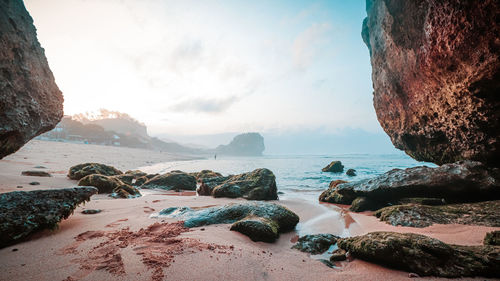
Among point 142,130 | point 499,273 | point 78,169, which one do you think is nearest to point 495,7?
point 499,273

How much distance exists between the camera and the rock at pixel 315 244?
4.09 meters

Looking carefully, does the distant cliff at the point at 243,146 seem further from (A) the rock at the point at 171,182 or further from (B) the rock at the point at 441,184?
(B) the rock at the point at 441,184

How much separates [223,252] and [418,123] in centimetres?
1073

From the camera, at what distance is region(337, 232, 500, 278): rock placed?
276cm

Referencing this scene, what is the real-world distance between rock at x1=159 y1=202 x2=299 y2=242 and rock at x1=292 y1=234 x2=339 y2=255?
0.59 m

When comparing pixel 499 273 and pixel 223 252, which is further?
pixel 223 252

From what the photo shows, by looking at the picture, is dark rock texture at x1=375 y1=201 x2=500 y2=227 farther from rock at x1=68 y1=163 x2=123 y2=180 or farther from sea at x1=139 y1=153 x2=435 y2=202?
rock at x1=68 y1=163 x2=123 y2=180

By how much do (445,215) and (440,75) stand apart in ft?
14.5

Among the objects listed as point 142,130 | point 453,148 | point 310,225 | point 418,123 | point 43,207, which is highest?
point 142,130

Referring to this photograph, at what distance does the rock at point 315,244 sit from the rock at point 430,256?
2.83 feet

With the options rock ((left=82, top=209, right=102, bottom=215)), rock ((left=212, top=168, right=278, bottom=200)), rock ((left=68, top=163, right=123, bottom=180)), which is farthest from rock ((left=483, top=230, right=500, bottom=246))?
rock ((left=68, top=163, right=123, bottom=180))

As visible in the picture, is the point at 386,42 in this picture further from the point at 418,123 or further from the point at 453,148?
the point at 453,148

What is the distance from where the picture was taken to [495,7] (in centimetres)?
430

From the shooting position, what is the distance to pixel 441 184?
7.14 metres
